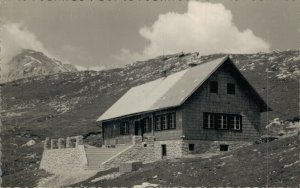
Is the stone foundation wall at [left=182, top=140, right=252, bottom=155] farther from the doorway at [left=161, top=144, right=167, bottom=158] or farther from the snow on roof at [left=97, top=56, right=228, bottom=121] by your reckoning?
the snow on roof at [left=97, top=56, right=228, bottom=121]

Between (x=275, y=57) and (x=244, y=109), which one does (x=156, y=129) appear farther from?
(x=275, y=57)

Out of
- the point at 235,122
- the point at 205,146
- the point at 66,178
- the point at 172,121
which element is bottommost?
the point at 66,178

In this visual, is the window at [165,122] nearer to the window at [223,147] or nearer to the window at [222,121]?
the window at [222,121]

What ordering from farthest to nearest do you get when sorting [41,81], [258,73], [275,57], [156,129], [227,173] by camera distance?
[41,81] → [275,57] → [258,73] → [156,129] → [227,173]

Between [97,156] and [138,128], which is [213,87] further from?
[97,156]

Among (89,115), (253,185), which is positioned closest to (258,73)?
(89,115)

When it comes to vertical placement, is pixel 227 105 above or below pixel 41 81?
below

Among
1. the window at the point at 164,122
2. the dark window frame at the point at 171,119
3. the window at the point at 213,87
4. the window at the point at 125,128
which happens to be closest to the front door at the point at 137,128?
the window at the point at 125,128

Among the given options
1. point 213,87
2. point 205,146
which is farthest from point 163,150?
point 213,87
